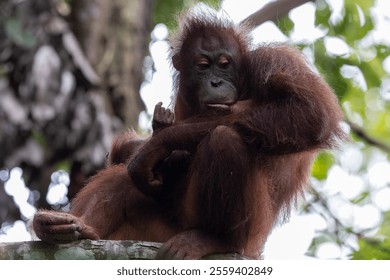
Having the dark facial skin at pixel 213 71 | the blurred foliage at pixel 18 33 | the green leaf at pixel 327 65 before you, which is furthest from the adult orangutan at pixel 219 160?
the green leaf at pixel 327 65

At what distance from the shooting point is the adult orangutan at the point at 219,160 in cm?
482

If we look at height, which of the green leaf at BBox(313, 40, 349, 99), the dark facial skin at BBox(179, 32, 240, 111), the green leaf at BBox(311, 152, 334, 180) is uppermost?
the green leaf at BBox(313, 40, 349, 99)

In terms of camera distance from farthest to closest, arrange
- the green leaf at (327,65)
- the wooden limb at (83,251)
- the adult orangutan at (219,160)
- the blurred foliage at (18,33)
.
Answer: the green leaf at (327,65) < the blurred foliage at (18,33) < the adult orangutan at (219,160) < the wooden limb at (83,251)

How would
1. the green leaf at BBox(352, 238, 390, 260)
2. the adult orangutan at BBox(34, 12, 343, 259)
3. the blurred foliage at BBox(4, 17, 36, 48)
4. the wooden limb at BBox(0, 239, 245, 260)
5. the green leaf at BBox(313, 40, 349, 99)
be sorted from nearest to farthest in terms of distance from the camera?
the wooden limb at BBox(0, 239, 245, 260) < the adult orangutan at BBox(34, 12, 343, 259) < the green leaf at BBox(352, 238, 390, 260) < the blurred foliage at BBox(4, 17, 36, 48) < the green leaf at BBox(313, 40, 349, 99)

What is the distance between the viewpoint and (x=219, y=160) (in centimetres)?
477

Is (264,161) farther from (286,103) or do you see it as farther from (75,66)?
(75,66)

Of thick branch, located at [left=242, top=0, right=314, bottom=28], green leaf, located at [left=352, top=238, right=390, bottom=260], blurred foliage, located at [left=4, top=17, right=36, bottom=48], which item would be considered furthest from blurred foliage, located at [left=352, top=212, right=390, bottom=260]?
blurred foliage, located at [left=4, top=17, right=36, bottom=48]

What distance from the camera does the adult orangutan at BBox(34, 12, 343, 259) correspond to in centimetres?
482

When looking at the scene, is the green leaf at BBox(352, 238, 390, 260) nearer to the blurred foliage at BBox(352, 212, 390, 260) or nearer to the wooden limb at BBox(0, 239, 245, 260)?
the blurred foliage at BBox(352, 212, 390, 260)

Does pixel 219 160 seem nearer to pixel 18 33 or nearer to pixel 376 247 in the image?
pixel 376 247

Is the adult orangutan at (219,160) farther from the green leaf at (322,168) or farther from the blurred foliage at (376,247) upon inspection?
the green leaf at (322,168)

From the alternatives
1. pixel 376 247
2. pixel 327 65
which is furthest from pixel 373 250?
pixel 327 65

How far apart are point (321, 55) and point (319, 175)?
4.32 ft
